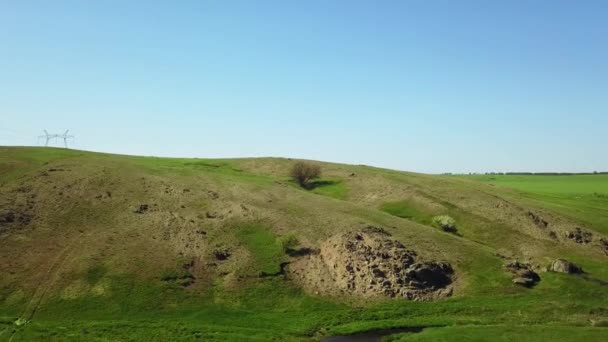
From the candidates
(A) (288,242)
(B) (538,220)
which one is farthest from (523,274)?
(A) (288,242)

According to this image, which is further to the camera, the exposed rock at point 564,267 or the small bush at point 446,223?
the small bush at point 446,223

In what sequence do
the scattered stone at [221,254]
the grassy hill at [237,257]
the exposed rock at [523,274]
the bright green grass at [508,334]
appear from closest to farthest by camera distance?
1. the bright green grass at [508,334]
2. the grassy hill at [237,257]
3. the exposed rock at [523,274]
4. the scattered stone at [221,254]

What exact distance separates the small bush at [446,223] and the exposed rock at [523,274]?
15.8m

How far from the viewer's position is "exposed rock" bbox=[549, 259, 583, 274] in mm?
64625

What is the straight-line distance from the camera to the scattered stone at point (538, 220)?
276 ft

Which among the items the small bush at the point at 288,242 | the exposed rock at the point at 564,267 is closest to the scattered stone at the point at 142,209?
the small bush at the point at 288,242

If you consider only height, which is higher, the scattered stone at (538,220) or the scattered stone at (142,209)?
the scattered stone at (538,220)

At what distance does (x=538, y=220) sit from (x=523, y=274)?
26.1 metres

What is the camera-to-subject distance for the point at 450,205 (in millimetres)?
92312

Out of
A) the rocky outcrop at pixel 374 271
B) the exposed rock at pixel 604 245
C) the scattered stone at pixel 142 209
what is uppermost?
the scattered stone at pixel 142 209

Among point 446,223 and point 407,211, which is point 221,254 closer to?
point 446,223

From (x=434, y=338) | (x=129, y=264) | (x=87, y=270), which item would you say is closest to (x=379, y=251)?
(x=434, y=338)

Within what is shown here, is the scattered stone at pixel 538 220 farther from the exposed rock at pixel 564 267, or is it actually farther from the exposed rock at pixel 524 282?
the exposed rock at pixel 524 282

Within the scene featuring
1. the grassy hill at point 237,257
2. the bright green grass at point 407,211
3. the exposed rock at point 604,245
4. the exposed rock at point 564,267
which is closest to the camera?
the grassy hill at point 237,257
